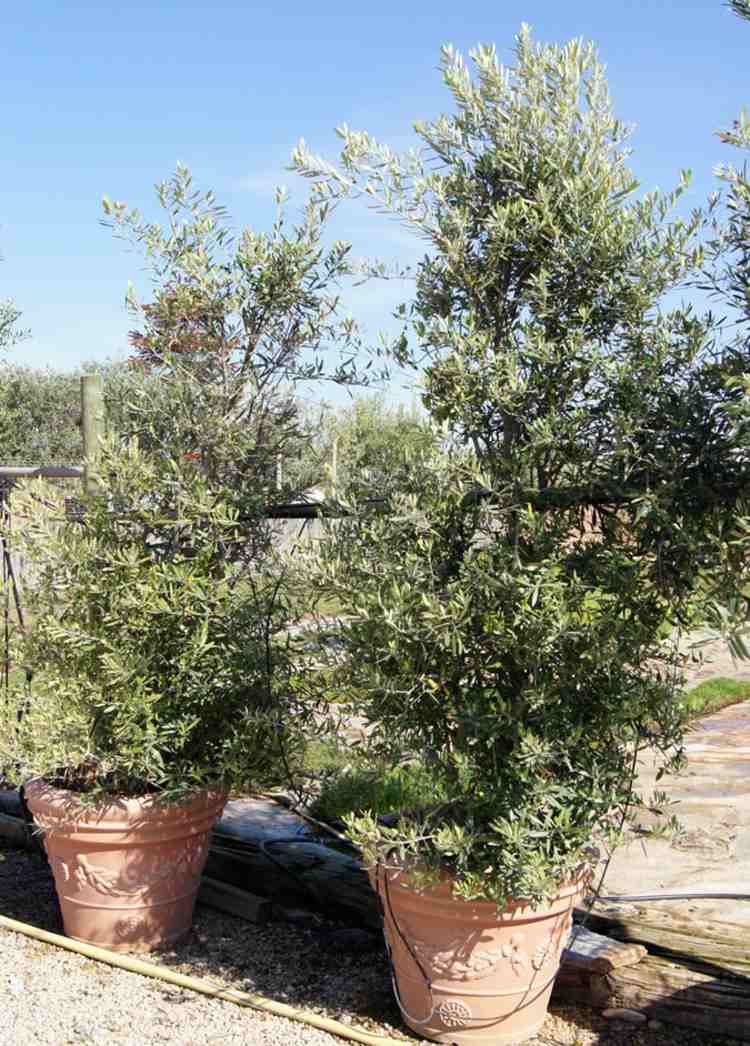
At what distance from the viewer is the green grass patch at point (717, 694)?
8219 mm

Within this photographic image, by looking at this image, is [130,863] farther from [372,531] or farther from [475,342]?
[475,342]

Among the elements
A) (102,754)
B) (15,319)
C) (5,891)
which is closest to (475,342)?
(102,754)

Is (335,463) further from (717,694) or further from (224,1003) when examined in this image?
(717,694)

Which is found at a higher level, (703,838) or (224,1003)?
(703,838)

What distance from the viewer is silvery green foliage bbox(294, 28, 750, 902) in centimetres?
299

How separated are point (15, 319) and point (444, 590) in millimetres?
10654

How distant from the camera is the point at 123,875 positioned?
4012mm

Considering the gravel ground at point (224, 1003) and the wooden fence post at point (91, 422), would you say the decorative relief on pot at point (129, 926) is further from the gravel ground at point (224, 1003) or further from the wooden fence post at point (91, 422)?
the wooden fence post at point (91, 422)

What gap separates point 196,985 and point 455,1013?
38.0 inches

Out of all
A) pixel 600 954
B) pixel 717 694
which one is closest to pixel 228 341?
pixel 600 954

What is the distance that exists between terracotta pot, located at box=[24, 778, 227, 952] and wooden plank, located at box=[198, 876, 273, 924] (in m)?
0.30

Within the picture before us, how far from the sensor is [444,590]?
3.14 meters

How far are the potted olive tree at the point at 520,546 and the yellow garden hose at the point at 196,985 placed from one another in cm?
21

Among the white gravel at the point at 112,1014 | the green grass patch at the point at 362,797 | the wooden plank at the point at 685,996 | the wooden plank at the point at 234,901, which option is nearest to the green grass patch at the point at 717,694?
the green grass patch at the point at 362,797
